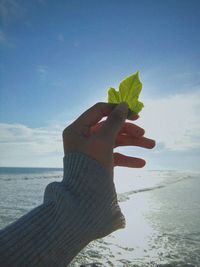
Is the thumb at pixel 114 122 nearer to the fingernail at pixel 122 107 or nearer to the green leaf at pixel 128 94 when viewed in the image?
the fingernail at pixel 122 107

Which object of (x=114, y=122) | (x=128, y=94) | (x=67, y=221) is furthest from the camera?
(x=128, y=94)

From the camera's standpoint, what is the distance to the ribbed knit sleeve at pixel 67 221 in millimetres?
1185

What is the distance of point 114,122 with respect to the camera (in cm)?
137

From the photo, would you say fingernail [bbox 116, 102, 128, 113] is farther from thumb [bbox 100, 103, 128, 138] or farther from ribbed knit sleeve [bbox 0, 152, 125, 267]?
ribbed knit sleeve [bbox 0, 152, 125, 267]

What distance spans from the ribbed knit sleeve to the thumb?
0.14m

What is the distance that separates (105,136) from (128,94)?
475 mm

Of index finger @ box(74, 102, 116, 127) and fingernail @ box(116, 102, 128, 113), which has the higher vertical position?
fingernail @ box(116, 102, 128, 113)

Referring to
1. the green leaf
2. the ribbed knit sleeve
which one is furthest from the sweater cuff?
the green leaf

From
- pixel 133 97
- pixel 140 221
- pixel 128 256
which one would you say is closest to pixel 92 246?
pixel 128 256

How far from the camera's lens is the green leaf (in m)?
1.67

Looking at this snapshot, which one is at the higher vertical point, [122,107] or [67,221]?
[122,107]

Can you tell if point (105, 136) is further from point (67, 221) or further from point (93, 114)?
point (67, 221)

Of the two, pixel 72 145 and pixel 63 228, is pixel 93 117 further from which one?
pixel 63 228

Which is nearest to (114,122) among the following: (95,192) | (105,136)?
(105,136)
